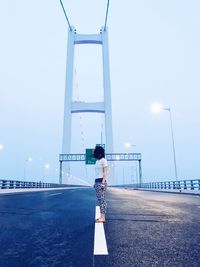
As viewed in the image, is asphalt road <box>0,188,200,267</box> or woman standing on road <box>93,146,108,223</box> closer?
asphalt road <box>0,188,200,267</box>

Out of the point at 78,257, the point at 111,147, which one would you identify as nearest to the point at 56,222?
the point at 78,257

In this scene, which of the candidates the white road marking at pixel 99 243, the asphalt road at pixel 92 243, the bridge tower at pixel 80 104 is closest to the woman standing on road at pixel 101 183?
the asphalt road at pixel 92 243

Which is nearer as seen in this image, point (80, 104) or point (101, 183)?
point (101, 183)

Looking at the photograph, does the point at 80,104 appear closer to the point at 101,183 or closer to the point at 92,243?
the point at 101,183

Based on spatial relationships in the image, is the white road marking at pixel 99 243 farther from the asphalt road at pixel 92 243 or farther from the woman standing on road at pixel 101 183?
the woman standing on road at pixel 101 183

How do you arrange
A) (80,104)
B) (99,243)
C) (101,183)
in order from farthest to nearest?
(80,104) < (101,183) < (99,243)

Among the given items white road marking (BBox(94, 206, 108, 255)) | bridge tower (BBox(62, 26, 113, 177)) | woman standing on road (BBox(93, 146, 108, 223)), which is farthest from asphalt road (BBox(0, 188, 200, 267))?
bridge tower (BBox(62, 26, 113, 177))

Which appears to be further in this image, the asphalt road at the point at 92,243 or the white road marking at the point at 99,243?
the white road marking at the point at 99,243

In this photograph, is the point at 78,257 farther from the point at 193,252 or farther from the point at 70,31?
the point at 70,31

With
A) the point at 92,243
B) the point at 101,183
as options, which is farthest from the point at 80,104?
the point at 92,243

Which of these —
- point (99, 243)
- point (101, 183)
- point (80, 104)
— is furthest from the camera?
point (80, 104)

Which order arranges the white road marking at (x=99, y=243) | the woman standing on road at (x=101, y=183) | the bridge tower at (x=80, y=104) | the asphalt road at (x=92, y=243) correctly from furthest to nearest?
the bridge tower at (x=80, y=104) < the woman standing on road at (x=101, y=183) < the white road marking at (x=99, y=243) < the asphalt road at (x=92, y=243)

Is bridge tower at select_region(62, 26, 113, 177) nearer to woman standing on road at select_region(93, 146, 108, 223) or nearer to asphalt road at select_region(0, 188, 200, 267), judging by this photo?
woman standing on road at select_region(93, 146, 108, 223)

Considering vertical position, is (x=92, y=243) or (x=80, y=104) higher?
(x=80, y=104)
